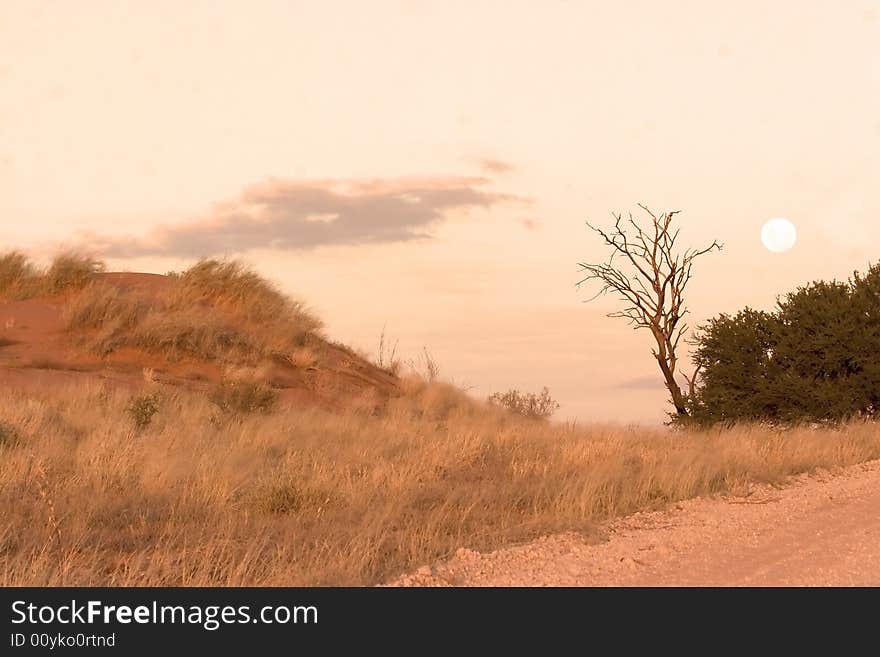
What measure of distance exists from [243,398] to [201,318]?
674cm

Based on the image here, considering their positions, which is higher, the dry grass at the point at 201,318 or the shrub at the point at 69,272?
the shrub at the point at 69,272

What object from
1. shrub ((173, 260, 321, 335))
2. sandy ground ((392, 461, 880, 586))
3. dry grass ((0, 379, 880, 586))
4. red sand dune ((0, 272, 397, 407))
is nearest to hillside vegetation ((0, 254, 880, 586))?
dry grass ((0, 379, 880, 586))

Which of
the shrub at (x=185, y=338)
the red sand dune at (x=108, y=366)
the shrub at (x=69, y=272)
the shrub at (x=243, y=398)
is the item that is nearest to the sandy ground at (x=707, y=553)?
the shrub at (x=243, y=398)

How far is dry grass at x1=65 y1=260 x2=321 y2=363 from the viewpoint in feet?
82.8

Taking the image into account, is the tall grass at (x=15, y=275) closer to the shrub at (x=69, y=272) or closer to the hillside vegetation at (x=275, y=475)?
the shrub at (x=69, y=272)

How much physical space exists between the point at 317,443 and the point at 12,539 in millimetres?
7382

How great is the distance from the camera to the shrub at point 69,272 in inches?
1136

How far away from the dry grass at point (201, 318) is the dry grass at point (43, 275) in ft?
4.95

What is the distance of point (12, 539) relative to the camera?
8.26 metres

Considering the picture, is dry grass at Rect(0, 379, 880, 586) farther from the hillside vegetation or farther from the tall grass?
the tall grass

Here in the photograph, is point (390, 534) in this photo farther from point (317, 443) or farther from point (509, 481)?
point (317, 443)

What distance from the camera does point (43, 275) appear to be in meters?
29.5

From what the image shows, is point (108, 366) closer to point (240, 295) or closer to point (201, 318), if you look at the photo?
point (201, 318)
